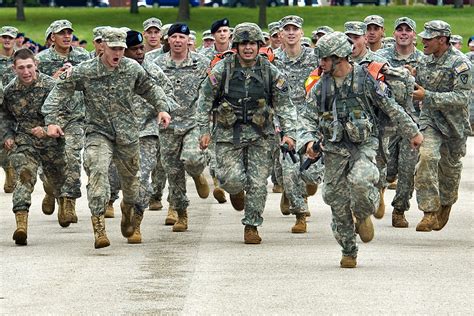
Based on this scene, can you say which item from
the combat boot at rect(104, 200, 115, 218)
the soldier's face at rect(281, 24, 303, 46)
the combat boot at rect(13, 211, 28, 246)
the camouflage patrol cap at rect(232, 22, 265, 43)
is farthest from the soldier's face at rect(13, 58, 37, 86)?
the soldier's face at rect(281, 24, 303, 46)

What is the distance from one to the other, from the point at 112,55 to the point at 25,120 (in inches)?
68.4

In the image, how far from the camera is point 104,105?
14555 millimetres

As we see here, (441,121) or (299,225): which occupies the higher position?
(441,121)

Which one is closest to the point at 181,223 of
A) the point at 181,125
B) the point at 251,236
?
the point at 181,125

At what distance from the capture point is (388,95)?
1315 centimetres

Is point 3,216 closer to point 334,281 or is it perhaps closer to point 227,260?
point 227,260

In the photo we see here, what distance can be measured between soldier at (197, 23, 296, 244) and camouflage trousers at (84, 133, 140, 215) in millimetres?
704

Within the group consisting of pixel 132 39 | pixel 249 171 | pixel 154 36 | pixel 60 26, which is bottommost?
pixel 249 171

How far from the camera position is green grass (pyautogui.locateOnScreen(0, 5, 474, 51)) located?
220 feet

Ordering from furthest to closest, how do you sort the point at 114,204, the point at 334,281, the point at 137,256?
1. the point at 114,204
2. the point at 137,256
3. the point at 334,281

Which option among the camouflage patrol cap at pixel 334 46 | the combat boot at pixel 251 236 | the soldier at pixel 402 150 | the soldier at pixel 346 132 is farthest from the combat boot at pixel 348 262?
the soldier at pixel 402 150

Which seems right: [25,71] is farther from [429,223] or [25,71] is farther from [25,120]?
[429,223]

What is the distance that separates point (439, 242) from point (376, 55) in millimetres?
2285

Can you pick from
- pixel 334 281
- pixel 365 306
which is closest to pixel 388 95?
pixel 334 281
